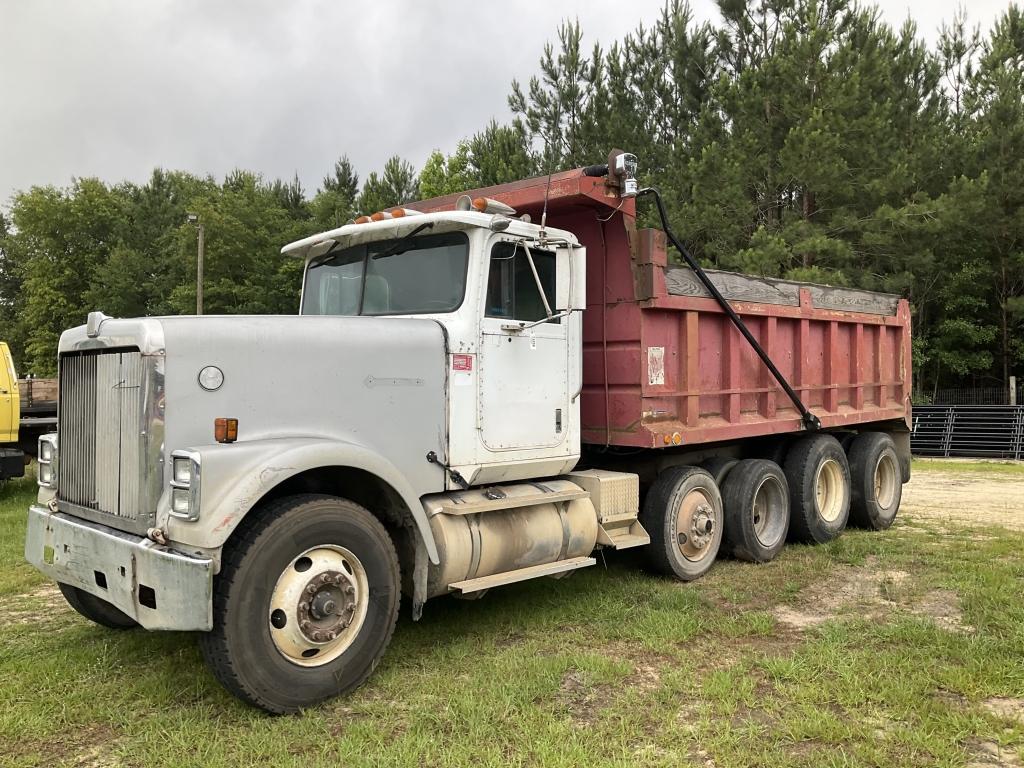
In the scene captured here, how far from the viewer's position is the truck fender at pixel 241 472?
145 inches

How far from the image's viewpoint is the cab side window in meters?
5.12

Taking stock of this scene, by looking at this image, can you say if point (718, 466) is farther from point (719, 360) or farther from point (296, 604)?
point (296, 604)

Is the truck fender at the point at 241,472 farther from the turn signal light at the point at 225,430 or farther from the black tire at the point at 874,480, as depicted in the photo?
the black tire at the point at 874,480

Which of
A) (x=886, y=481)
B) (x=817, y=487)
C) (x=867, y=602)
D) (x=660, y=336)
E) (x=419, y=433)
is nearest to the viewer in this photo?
(x=419, y=433)

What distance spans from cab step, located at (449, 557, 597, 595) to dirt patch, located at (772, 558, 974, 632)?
144cm

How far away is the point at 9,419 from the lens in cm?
1086

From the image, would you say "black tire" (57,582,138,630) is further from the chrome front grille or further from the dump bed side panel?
the dump bed side panel

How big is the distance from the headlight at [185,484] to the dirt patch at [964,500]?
7.97m

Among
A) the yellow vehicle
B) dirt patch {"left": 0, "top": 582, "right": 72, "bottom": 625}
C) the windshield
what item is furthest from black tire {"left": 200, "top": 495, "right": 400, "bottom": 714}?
the yellow vehicle

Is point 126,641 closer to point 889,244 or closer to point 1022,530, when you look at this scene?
point 1022,530

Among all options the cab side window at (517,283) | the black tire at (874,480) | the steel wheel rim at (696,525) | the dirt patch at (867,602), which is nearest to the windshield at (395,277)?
the cab side window at (517,283)

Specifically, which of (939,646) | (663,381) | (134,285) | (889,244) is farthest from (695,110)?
(134,285)

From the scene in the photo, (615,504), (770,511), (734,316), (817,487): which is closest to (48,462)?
(615,504)

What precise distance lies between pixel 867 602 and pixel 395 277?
13.4 ft
